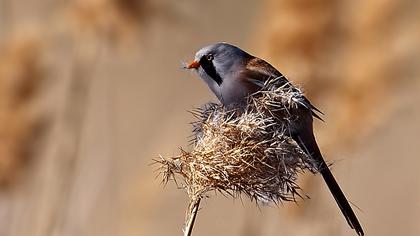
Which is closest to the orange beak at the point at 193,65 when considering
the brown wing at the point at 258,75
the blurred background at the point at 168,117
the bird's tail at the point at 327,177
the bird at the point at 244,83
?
the bird at the point at 244,83

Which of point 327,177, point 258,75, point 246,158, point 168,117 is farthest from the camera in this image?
point 168,117

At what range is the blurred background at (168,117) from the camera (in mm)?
2576

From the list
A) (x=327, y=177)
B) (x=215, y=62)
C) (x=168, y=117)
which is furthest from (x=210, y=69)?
(x=168, y=117)

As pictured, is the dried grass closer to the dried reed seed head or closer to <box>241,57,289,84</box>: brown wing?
the dried reed seed head

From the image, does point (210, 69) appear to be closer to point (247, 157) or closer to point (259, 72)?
point (259, 72)

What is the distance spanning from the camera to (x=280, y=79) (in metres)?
1.64

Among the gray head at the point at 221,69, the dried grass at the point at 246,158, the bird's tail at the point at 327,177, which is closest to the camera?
the dried grass at the point at 246,158

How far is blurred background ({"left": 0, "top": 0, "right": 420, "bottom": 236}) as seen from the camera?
2576 millimetres

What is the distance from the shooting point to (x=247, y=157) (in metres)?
1.43

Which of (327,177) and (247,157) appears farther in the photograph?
(327,177)

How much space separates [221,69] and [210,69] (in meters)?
0.02

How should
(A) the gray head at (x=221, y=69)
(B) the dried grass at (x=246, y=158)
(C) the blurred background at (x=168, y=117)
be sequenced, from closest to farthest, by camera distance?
1. (B) the dried grass at (x=246, y=158)
2. (A) the gray head at (x=221, y=69)
3. (C) the blurred background at (x=168, y=117)

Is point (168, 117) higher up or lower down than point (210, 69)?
higher up

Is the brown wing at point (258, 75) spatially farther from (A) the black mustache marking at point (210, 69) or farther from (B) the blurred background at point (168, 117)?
(B) the blurred background at point (168, 117)
